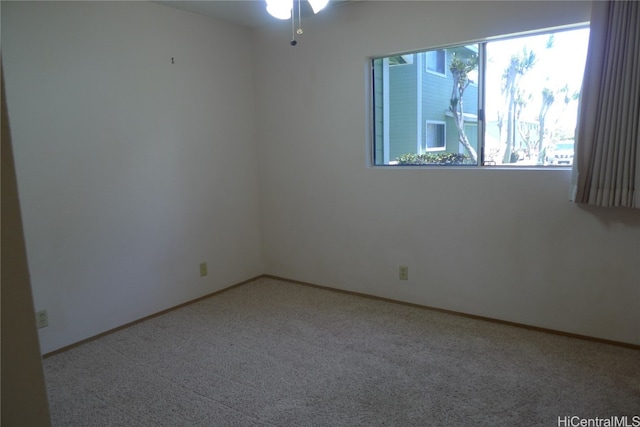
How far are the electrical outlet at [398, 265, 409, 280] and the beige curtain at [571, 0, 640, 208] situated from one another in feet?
4.96

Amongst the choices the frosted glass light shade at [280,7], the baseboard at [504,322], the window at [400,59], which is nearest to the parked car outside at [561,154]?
the baseboard at [504,322]

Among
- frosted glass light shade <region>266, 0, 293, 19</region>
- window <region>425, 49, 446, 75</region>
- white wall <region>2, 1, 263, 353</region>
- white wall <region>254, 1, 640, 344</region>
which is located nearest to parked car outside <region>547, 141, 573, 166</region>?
white wall <region>254, 1, 640, 344</region>

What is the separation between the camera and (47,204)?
9.62 feet

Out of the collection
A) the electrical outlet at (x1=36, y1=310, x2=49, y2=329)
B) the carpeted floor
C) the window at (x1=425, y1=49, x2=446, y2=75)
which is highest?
the window at (x1=425, y1=49, x2=446, y2=75)

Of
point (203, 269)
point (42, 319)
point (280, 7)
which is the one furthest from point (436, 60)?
point (42, 319)

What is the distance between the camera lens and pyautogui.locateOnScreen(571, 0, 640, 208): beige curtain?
254 cm

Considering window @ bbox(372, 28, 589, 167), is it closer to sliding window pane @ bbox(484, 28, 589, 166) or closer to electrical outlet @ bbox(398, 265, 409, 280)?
sliding window pane @ bbox(484, 28, 589, 166)

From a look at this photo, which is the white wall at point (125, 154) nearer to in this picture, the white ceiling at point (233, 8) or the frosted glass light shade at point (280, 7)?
the white ceiling at point (233, 8)

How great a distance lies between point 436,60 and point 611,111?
1.35 m

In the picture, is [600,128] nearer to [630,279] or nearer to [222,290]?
[630,279]

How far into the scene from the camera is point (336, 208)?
4.09 metres

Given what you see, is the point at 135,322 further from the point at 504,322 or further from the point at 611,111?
the point at 611,111

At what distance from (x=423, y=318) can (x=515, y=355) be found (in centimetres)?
82

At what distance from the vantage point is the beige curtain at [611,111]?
2.54 m
